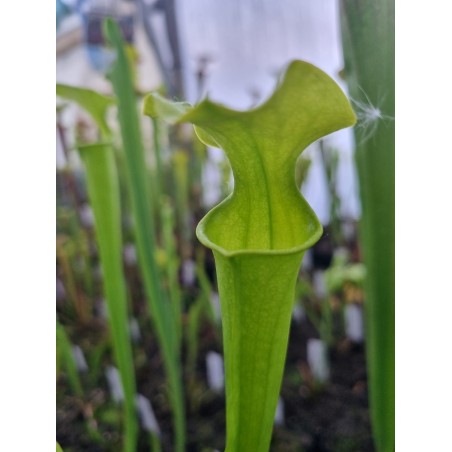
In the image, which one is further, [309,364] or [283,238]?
[309,364]

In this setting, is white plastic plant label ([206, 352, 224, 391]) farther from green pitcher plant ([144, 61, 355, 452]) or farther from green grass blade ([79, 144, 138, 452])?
green pitcher plant ([144, 61, 355, 452])

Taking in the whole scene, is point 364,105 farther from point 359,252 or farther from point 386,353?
point 386,353

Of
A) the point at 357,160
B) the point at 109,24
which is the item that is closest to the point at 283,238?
the point at 357,160

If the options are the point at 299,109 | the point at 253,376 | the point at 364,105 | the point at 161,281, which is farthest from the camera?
the point at 161,281

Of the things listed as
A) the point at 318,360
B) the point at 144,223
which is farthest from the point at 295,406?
the point at 144,223

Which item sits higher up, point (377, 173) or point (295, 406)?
point (377, 173)

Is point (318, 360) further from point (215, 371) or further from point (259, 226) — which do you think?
point (259, 226)

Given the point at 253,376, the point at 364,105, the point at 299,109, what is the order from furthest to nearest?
1. the point at 364,105
2. the point at 253,376
3. the point at 299,109
